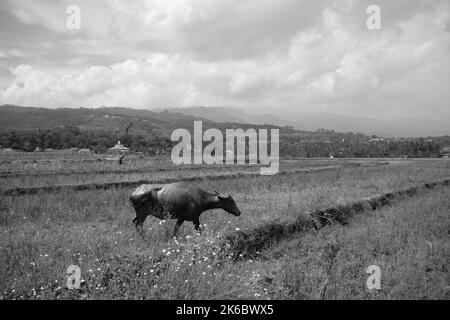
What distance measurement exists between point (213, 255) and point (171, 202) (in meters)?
2.06

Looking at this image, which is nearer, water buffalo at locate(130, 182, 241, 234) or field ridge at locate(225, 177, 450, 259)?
water buffalo at locate(130, 182, 241, 234)

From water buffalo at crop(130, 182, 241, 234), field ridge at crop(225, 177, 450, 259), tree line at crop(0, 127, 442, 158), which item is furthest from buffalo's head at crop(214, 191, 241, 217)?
tree line at crop(0, 127, 442, 158)

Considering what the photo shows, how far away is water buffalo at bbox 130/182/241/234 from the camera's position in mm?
8055

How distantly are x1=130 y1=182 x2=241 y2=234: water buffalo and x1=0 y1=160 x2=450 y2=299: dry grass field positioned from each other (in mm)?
376

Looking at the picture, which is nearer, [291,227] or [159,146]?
[291,227]

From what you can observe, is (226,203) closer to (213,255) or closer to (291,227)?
(291,227)

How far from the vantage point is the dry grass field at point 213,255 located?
5039 millimetres

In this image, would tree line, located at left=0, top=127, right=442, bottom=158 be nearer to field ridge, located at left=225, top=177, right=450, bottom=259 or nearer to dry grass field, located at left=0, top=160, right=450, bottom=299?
field ridge, located at left=225, top=177, right=450, bottom=259

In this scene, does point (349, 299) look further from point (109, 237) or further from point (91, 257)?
point (109, 237)

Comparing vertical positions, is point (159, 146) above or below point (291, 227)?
above

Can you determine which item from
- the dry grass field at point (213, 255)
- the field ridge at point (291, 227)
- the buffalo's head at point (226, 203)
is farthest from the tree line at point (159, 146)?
the buffalo's head at point (226, 203)

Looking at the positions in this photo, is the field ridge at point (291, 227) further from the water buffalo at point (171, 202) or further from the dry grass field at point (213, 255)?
the water buffalo at point (171, 202)

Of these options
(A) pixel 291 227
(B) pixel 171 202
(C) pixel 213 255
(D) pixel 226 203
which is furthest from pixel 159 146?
(C) pixel 213 255

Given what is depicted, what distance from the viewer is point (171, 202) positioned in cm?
804
